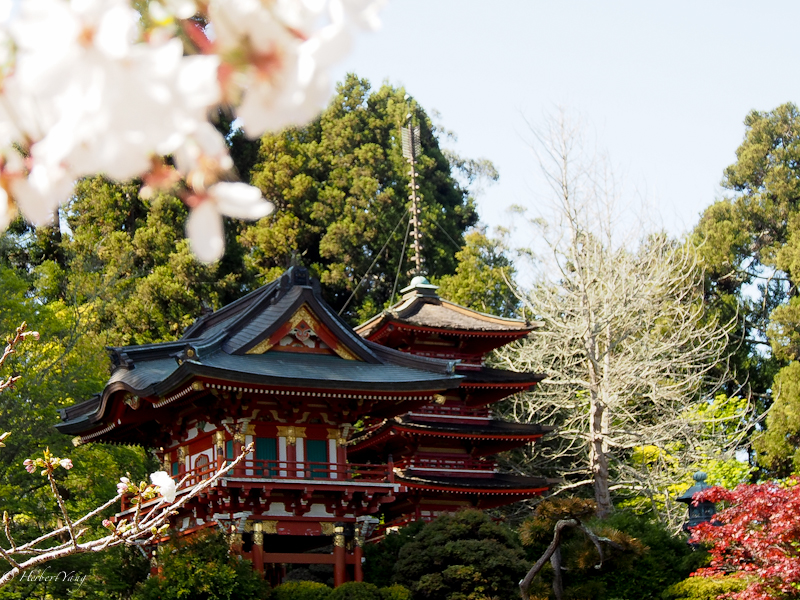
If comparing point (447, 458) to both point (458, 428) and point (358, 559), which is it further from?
point (358, 559)

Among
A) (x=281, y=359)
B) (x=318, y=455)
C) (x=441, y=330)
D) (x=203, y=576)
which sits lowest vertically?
(x=203, y=576)

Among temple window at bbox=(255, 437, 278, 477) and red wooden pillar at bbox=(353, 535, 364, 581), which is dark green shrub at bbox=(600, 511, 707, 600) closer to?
red wooden pillar at bbox=(353, 535, 364, 581)

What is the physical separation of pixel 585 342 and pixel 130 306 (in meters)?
15.0

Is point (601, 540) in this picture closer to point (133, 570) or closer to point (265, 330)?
point (265, 330)

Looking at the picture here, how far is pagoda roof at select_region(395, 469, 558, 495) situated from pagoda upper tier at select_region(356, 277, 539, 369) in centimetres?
297

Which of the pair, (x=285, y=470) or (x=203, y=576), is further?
(x=285, y=470)

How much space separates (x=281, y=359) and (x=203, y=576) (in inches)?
169

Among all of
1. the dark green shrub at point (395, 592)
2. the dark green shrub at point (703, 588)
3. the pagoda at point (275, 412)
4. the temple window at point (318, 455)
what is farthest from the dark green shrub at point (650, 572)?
the temple window at point (318, 455)

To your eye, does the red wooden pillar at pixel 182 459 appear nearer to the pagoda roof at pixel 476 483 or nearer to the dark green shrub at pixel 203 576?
the dark green shrub at pixel 203 576

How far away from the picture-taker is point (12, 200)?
1481 mm

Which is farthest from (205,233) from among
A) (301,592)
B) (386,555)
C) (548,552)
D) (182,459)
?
(182,459)

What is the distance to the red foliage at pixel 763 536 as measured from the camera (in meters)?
14.5

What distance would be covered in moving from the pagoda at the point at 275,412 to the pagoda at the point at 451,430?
382 cm

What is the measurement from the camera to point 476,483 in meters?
24.0
